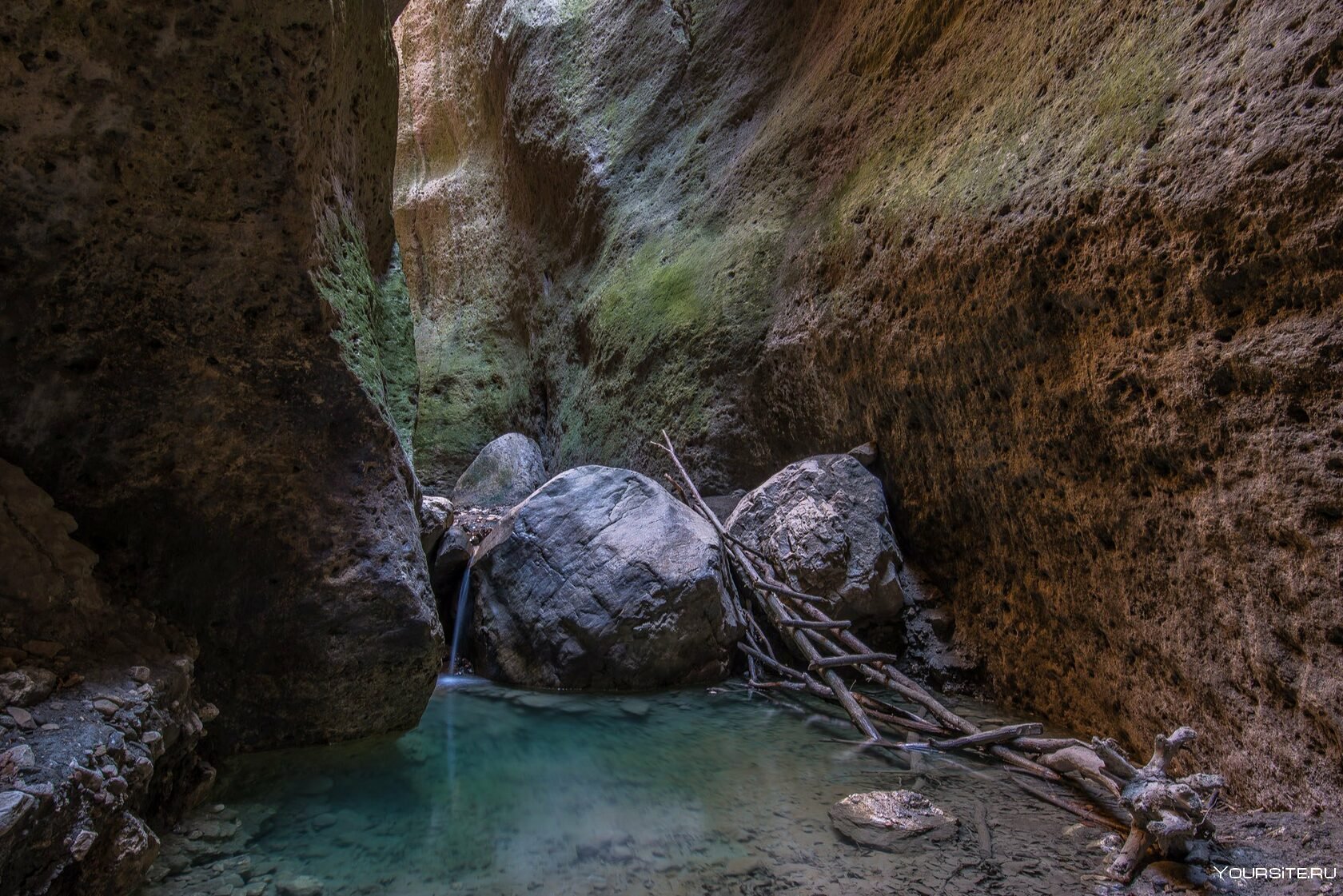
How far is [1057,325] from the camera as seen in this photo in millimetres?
3119

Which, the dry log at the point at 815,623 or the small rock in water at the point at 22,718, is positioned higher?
the small rock in water at the point at 22,718

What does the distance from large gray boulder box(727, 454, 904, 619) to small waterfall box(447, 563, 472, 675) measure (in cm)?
204

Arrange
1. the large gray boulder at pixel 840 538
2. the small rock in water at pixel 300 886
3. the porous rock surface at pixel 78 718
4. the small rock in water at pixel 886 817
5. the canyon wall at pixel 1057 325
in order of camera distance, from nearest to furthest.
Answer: the porous rock surface at pixel 78 718 < the small rock in water at pixel 300 886 < the canyon wall at pixel 1057 325 < the small rock in water at pixel 886 817 < the large gray boulder at pixel 840 538

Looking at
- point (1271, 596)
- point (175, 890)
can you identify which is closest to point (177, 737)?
point (175, 890)

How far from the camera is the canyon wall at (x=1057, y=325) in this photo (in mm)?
2221

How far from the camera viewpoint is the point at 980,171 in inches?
143

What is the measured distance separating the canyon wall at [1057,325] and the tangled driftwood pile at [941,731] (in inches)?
14.5

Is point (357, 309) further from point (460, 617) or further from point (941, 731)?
point (941, 731)

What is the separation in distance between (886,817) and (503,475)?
22.1 feet

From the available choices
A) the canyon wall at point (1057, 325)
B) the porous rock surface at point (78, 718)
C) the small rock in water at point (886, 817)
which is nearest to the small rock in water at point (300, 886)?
the porous rock surface at point (78, 718)
